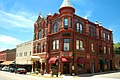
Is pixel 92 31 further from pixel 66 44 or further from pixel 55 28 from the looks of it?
pixel 66 44

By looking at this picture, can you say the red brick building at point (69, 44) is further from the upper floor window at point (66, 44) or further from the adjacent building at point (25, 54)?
the adjacent building at point (25, 54)

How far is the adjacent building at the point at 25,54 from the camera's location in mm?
50312

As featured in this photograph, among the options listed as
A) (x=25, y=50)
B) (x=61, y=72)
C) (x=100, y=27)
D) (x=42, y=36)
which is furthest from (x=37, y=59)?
(x=100, y=27)

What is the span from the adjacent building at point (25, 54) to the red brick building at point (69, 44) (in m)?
4.61

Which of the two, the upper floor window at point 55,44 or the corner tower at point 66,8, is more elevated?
the corner tower at point 66,8

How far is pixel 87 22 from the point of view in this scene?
41.2 meters

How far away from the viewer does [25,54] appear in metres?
55.4

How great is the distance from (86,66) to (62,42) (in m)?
8.75

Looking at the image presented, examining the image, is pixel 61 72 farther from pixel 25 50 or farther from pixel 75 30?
pixel 25 50

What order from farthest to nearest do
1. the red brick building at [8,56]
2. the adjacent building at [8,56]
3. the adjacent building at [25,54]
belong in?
the red brick building at [8,56] → the adjacent building at [8,56] → the adjacent building at [25,54]

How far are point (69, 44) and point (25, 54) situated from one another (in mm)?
24042

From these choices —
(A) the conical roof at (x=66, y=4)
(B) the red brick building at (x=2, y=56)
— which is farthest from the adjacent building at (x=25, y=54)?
(B) the red brick building at (x=2, y=56)

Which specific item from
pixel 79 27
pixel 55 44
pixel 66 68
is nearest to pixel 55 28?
pixel 55 44

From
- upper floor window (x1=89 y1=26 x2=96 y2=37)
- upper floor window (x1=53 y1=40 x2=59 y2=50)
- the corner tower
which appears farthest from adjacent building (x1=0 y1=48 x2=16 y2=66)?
the corner tower
